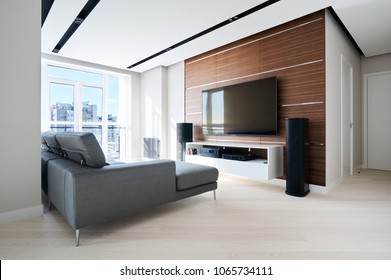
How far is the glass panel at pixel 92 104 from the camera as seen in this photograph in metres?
5.22

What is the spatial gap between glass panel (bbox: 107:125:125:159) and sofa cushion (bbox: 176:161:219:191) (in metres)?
3.87

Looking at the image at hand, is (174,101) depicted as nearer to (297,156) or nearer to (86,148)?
(297,156)

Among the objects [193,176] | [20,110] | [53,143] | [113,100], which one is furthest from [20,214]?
[113,100]

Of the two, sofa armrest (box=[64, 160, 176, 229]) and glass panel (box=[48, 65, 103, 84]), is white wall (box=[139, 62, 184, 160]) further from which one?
sofa armrest (box=[64, 160, 176, 229])

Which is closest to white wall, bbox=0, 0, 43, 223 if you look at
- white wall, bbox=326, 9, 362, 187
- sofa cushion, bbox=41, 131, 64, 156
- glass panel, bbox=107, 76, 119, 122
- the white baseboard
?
the white baseboard

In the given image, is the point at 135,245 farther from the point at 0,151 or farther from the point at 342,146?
the point at 342,146

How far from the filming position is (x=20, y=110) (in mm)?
2074

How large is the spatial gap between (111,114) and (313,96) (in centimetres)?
473

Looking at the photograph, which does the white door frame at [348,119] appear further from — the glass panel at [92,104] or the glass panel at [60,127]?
the glass panel at [60,127]

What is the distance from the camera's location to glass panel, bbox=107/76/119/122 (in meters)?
5.68

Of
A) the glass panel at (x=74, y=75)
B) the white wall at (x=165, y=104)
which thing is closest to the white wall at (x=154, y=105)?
the white wall at (x=165, y=104)

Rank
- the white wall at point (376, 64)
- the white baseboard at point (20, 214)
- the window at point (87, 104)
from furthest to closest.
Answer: the window at point (87, 104) → the white wall at point (376, 64) → the white baseboard at point (20, 214)

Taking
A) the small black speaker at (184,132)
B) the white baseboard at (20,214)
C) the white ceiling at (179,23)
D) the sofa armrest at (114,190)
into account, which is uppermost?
the white ceiling at (179,23)

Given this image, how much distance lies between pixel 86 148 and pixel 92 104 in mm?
4164
